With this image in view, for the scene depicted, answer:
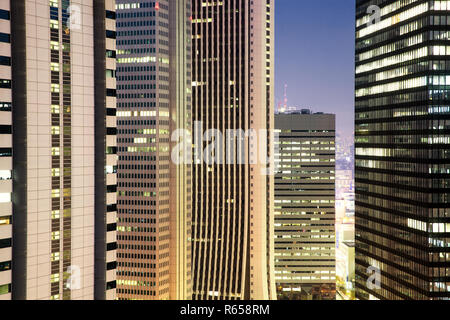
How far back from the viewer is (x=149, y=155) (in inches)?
7018

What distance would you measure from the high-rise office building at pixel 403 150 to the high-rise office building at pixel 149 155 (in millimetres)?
62720

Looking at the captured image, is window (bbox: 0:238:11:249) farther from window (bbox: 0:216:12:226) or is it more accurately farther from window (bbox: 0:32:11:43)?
window (bbox: 0:32:11:43)

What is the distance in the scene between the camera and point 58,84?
57.7 meters

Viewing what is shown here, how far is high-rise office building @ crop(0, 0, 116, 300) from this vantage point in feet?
178

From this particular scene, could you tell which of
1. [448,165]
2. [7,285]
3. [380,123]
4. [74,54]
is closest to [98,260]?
[7,285]

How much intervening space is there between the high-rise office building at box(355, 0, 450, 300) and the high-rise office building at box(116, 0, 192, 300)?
62.7m

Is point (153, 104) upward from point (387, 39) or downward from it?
downward

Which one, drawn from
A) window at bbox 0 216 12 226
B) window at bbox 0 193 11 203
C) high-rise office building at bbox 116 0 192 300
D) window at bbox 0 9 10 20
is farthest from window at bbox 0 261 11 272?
high-rise office building at bbox 116 0 192 300

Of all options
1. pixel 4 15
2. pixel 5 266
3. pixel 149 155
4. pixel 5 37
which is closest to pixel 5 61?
pixel 5 37

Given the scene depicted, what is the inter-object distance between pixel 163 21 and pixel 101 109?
4886 inches
